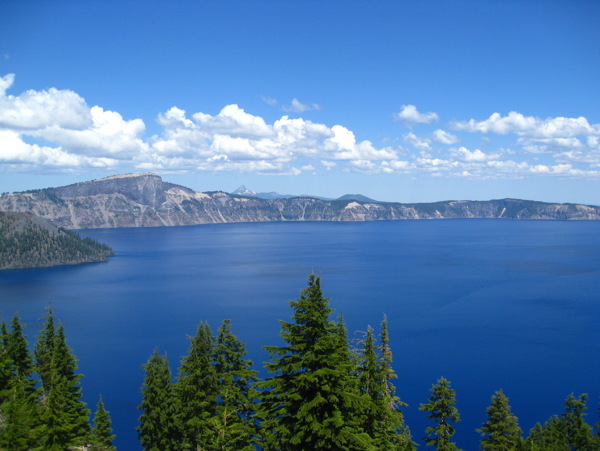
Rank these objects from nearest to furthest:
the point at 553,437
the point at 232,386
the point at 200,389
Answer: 1. the point at 232,386
2. the point at 200,389
3. the point at 553,437

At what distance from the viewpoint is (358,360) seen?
23891mm

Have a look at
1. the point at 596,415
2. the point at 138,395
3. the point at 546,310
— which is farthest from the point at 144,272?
the point at 596,415

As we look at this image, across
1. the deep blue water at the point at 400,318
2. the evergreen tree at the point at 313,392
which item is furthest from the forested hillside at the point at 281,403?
the deep blue water at the point at 400,318

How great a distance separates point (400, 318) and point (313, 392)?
9323cm

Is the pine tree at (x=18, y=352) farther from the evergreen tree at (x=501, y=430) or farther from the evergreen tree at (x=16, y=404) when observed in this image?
the evergreen tree at (x=501, y=430)

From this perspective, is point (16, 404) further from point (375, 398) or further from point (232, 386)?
point (375, 398)

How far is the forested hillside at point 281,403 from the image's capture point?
54.8ft

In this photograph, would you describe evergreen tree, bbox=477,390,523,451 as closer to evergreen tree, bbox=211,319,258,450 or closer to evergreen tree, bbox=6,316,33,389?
evergreen tree, bbox=211,319,258,450

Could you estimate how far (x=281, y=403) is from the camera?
18.7 meters

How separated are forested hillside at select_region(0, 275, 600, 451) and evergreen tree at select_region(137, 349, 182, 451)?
83 mm

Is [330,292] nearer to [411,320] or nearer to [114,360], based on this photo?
[411,320]

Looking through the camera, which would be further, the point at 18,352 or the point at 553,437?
the point at 553,437

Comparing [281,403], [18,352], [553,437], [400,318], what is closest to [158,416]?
[18,352]

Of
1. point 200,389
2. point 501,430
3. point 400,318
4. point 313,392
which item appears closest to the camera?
point 313,392
